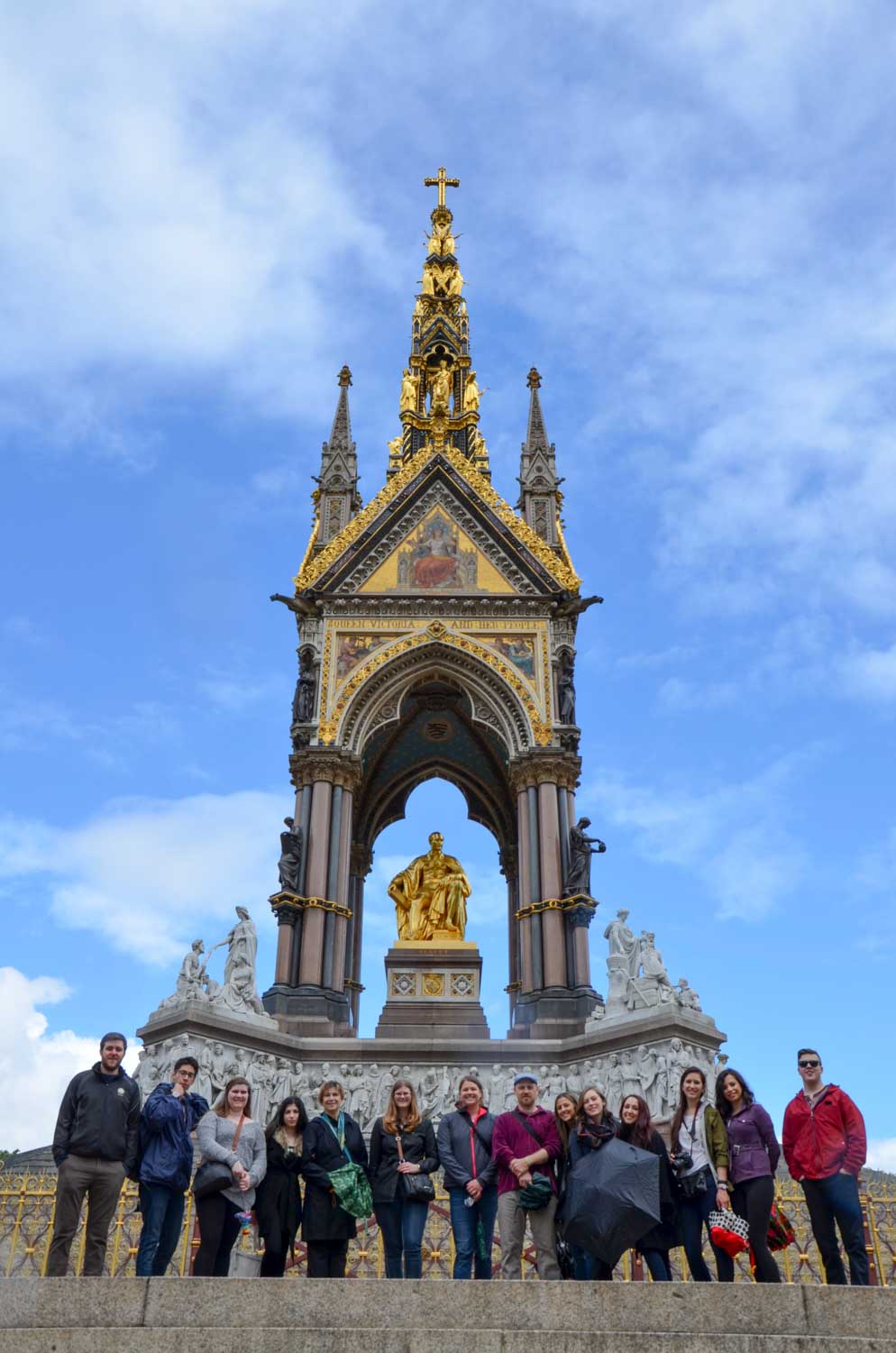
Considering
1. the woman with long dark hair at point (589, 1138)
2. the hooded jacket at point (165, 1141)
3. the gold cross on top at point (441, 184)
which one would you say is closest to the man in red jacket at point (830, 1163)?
the woman with long dark hair at point (589, 1138)

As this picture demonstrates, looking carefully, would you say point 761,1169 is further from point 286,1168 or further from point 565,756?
point 565,756

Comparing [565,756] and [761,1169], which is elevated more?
[565,756]

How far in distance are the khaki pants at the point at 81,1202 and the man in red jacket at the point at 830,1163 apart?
4.32 metres

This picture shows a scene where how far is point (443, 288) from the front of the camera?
3166 centimetres

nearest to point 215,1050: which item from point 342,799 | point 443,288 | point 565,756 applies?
point 342,799

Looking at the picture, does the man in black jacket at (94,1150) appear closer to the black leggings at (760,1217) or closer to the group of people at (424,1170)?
the group of people at (424,1170)

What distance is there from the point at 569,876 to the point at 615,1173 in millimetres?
14471

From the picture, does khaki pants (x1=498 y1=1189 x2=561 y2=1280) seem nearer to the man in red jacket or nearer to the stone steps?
the stone steps

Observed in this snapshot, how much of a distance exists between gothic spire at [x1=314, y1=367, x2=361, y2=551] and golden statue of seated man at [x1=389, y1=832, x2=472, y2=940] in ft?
23.8

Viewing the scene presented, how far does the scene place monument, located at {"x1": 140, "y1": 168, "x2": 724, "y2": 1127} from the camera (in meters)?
18.7

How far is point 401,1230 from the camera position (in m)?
7.95

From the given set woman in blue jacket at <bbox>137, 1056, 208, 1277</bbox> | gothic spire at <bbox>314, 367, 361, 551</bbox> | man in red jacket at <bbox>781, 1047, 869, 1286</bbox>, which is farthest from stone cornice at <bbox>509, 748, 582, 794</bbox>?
woman in blue jacket at <bbox>137, 1056, 208, 1277</bbox>

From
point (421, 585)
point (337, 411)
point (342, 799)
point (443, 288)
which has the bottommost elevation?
point (342, 799)

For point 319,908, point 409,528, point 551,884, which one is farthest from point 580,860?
point 409,528
